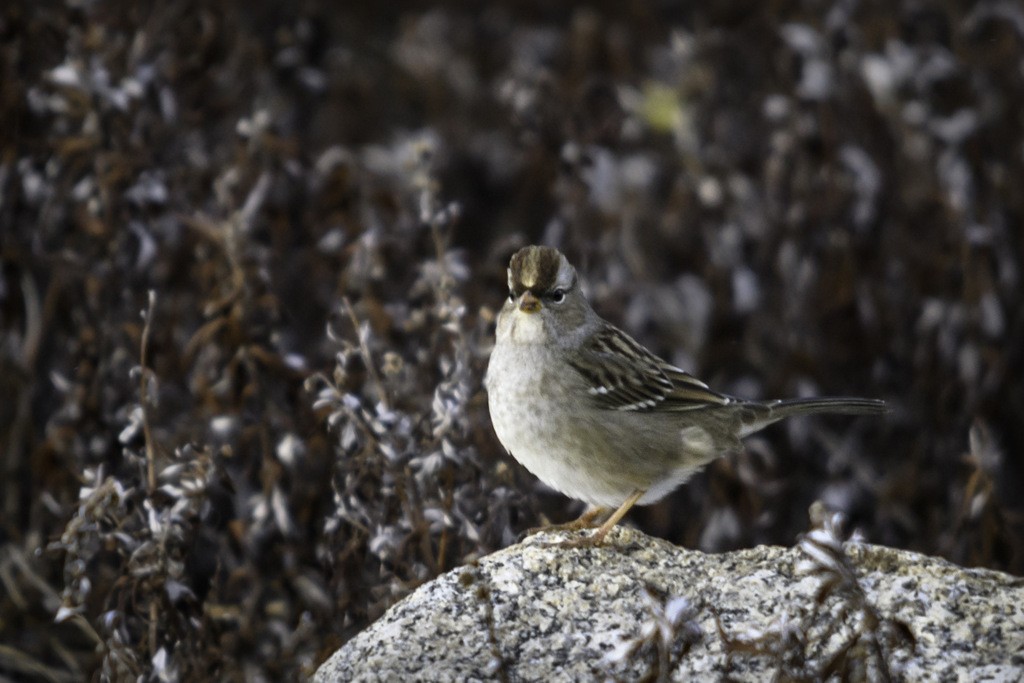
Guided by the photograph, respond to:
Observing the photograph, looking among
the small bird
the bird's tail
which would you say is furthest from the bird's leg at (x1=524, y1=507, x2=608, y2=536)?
the bird's tail

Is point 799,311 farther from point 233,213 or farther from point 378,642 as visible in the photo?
point 378,642

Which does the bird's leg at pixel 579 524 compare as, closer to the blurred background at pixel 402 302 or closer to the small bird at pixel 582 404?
the small bird at pixel 582 404

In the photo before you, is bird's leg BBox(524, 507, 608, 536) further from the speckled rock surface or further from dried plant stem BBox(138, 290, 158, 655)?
dried plant stem BBox(138, 290, 158, 655)

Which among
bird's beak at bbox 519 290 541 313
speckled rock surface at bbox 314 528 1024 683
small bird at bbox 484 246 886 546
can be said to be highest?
bird's beak at bbox 519 290 541 313

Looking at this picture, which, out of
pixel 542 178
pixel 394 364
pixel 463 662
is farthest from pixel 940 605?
pixel 542 178

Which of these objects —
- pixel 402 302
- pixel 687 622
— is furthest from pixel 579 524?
pixel 402 302
